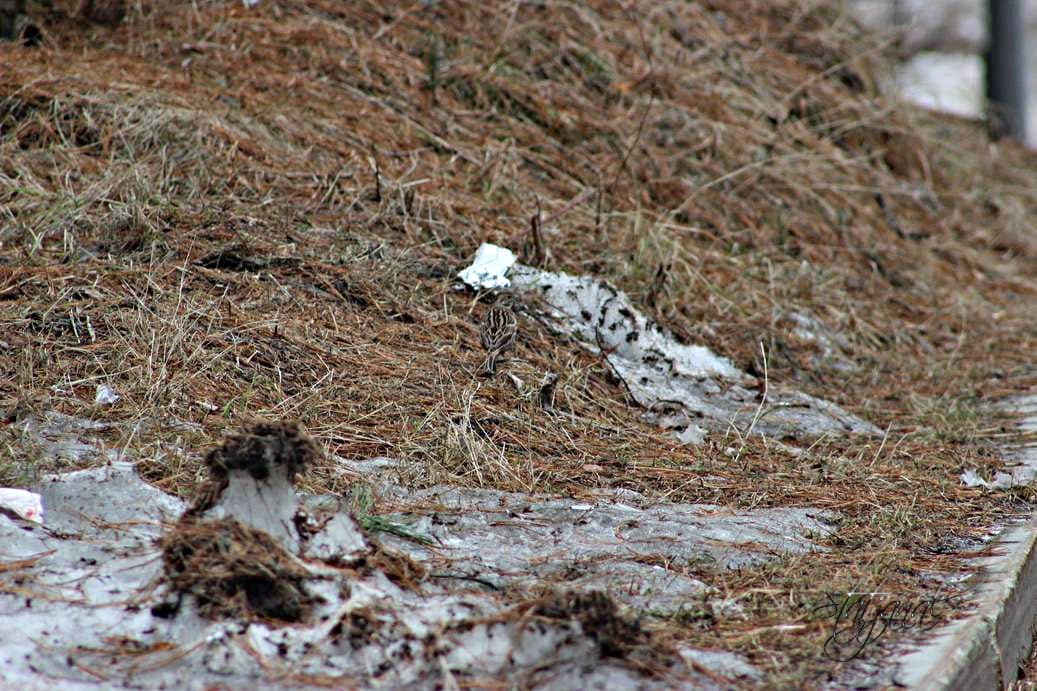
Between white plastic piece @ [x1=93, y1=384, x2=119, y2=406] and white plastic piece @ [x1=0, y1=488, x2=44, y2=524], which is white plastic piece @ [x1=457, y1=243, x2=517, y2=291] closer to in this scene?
white plastic piece @ [x1=93, y1=384, x2=119, y2=406]

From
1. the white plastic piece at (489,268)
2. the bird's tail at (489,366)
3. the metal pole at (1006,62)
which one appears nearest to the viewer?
the bird's tail at (489,366)

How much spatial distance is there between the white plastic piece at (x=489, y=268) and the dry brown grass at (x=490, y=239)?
0.31 ft

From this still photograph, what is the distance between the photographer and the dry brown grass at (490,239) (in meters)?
3.58

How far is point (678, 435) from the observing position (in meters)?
4.14

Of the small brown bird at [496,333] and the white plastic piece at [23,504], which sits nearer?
the white plastic piece at [23,504]

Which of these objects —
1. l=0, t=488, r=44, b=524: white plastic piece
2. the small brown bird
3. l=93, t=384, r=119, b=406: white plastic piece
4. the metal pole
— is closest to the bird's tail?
the small brown bird

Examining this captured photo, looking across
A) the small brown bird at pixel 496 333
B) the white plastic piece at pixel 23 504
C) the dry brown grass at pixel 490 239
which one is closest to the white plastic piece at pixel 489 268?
the dry brown grass at pixel 490 239

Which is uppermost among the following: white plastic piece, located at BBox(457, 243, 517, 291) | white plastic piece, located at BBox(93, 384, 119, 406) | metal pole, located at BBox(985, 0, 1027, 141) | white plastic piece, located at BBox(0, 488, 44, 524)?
white plastic piece, located at BBox(0, 488, 44, 524)

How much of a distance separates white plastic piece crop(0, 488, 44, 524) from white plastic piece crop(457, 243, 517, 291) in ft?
7.46

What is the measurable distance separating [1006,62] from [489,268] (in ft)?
30.6

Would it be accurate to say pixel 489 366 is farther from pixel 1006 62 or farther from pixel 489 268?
pixel 1006 62

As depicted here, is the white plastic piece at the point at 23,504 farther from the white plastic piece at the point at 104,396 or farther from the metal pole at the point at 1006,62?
the metal pole at the point at 1006,62

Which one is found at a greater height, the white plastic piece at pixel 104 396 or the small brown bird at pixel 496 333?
the white plastic piece at pixel 104 396

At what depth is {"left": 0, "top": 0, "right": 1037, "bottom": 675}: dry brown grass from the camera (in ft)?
11.7
